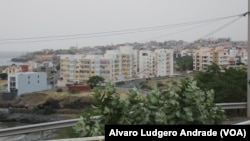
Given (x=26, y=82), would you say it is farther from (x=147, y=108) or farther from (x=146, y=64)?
(x=147, y=108)

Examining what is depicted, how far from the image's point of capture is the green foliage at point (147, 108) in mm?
3611

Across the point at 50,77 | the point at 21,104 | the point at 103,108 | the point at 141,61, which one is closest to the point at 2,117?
the point at 21,104

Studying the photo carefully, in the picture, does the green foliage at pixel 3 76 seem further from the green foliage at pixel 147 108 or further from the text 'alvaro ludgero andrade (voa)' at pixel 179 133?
the text 'alvaro ludgero andrade (voa)' at pixel 179 133

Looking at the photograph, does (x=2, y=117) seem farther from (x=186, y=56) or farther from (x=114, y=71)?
(x=186, y=56)

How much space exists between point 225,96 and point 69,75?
25.0ft

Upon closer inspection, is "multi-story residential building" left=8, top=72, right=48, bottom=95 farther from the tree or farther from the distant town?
the tree

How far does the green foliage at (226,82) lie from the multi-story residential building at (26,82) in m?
6.45

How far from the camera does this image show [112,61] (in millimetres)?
15375

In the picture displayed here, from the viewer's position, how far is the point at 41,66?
1531 cm

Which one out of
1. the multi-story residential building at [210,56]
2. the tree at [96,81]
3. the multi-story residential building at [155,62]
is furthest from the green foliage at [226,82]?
the tree at [96,81]

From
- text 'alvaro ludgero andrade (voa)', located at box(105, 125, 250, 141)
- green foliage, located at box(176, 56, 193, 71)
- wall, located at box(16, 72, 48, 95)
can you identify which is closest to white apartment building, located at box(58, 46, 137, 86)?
wall, located at box(16, 72, 48, 95)

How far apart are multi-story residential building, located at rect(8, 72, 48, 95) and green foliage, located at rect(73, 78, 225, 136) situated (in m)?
10.5

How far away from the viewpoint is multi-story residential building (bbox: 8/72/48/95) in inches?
536

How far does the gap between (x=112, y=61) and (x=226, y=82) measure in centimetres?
547
